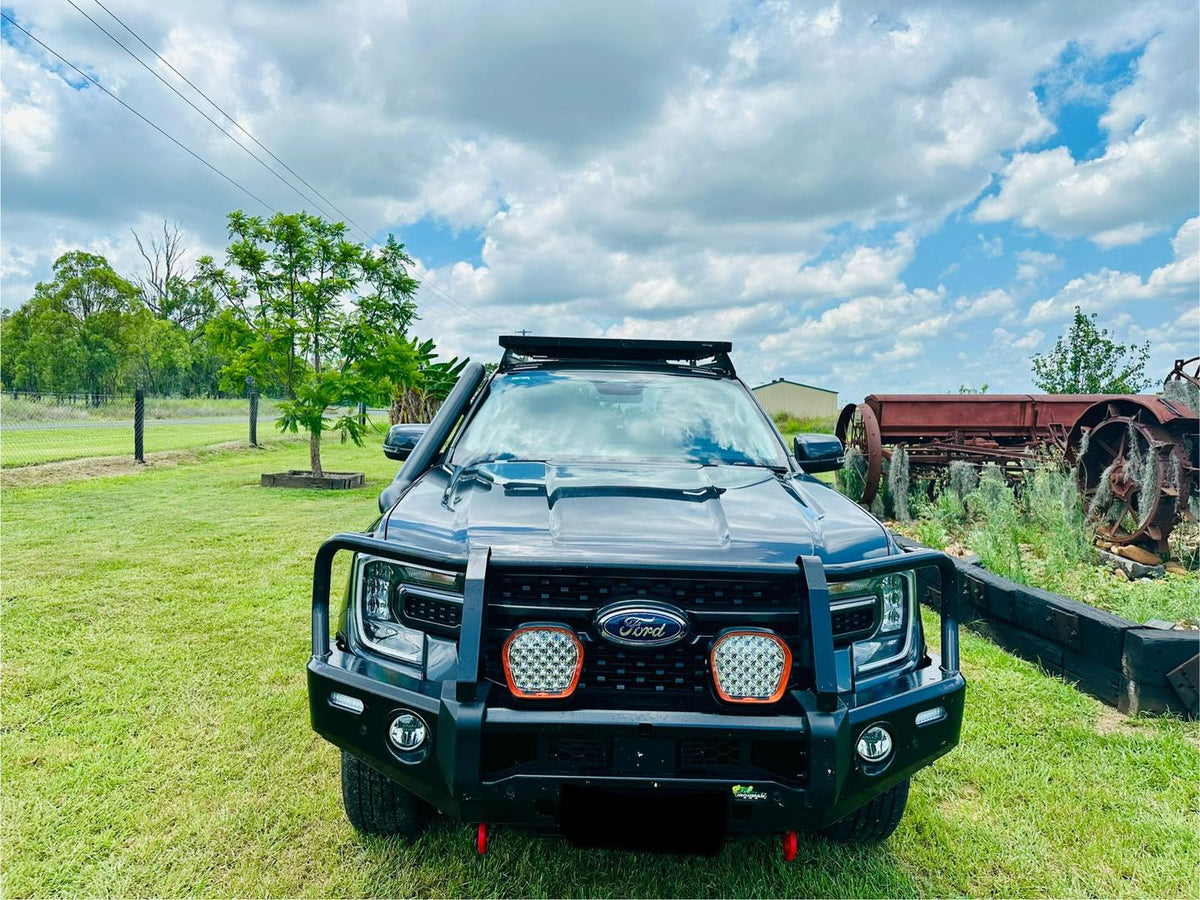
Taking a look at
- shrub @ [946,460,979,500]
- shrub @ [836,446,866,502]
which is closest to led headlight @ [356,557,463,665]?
shrub @ [946,460,979,500]

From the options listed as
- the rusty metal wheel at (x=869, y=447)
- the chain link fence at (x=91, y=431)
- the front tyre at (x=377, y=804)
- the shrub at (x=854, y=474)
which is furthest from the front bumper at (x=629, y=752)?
the chain link fence at (x=91, y=431)

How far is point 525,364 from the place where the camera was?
4016mm

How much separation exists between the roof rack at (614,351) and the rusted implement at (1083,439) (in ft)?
17.6

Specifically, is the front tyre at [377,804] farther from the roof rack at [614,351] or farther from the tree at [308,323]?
the tree at [308,323]

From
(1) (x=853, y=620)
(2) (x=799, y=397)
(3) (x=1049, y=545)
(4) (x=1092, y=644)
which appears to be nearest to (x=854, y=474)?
(3) (x=1049, y=545)

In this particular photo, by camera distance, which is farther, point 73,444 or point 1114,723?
point 73,444

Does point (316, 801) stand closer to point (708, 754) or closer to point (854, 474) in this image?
point (708, 754)

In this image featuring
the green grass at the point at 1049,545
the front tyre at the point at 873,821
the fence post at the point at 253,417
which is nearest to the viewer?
the front tyre at the point at 873,821

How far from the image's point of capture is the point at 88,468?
14.2 meters

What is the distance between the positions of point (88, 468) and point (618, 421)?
14182 mm

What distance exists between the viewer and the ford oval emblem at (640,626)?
2.09 metres

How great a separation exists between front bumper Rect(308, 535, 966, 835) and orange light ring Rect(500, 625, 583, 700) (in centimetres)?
4

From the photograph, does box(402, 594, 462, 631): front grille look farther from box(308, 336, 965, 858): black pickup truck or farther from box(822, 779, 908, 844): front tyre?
box(822, 779, 908, 844): front tyre

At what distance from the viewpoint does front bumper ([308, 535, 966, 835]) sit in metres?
2.01
